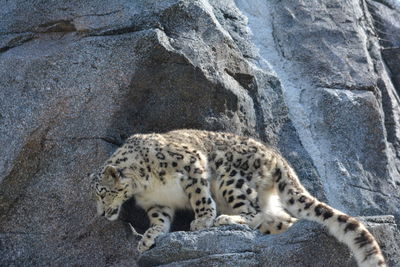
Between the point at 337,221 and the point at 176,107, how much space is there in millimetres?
2127

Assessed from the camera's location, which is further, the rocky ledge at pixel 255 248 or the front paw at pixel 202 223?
the front paw at pixel 202 223

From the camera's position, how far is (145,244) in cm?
584

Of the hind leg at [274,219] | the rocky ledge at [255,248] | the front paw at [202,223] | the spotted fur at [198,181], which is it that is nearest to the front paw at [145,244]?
the spotted fur at [198,181]

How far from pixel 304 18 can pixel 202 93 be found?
84.3 inches

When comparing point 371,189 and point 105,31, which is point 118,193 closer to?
point 105,31

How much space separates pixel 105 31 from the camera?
6.96 meters

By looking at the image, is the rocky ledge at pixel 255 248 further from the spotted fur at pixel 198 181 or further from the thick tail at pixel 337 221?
the spotted fur at pixel 198 181

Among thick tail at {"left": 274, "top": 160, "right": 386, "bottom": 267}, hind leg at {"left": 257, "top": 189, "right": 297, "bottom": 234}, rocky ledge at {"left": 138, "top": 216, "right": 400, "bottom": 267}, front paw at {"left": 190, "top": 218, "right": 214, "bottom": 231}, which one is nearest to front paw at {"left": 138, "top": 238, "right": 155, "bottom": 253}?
front paw at {"left": 190, "top": 218, "right": 214, "bottom": 231}

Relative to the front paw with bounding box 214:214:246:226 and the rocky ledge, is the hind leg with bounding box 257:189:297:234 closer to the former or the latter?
the front paw with bounding box 214:214:246:226

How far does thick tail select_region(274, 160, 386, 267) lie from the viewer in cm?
495

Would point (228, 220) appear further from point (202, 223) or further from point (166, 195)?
point (166, 195)

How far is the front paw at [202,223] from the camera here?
5.89m

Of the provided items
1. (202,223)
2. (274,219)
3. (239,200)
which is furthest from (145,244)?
(274,219)

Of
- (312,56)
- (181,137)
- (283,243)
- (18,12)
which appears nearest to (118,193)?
(181,137)
